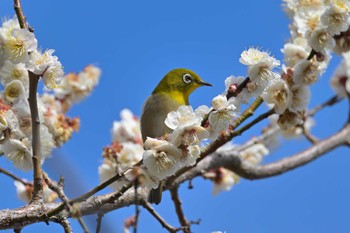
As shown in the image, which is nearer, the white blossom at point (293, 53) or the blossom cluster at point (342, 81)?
the white blossom at point (293, 53)

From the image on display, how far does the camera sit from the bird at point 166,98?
13.8ft

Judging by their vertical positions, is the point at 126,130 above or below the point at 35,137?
above

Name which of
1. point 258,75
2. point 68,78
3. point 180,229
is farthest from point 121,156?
point 258,75

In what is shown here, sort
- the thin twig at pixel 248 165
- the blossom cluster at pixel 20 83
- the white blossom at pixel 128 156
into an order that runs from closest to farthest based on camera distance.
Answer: the blossom cluster at pixel 20 83, the thin twig at pixel 248 165, the white blossom at pixel 128 156

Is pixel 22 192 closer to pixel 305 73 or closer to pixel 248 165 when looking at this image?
pixel 248 165

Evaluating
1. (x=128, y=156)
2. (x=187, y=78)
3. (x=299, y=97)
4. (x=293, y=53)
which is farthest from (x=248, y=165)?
(x=299, y=97)

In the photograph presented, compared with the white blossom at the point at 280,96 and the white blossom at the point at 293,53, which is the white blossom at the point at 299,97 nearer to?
the white blossom at the point at 280,96

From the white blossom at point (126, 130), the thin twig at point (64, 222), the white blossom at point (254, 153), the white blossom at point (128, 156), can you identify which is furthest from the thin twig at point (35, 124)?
the white blossom at point (254, 153)

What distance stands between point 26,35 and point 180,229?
1.38 m

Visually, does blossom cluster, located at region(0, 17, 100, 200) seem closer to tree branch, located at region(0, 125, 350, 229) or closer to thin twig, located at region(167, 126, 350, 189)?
tree branch, located at region(0, 125, 350, 229)

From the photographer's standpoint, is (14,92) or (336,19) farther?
(336,19)

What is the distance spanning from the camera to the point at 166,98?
169 inches

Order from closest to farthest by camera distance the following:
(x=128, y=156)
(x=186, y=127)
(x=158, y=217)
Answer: (x=186, y=127) → (x=158, y=217) → (x=128, y=156)

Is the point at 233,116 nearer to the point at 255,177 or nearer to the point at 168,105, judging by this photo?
the point at 168,105
